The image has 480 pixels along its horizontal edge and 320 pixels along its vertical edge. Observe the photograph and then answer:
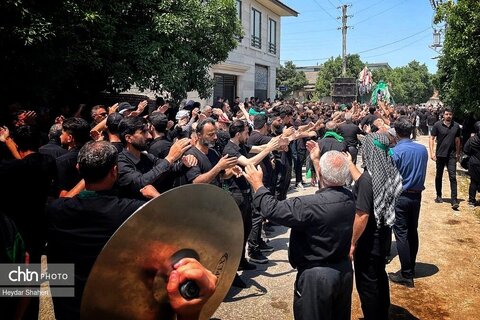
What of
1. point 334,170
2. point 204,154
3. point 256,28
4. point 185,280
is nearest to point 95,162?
point 185,280

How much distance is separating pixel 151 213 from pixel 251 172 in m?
1.68

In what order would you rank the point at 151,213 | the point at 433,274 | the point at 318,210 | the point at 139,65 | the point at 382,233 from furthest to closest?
the point at 139,65, the point at 433,274, the point at 382,233, the point at 318,210, the point at 151,213

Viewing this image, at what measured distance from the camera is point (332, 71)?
43.0m

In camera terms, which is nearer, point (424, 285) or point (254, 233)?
point (424, 285)

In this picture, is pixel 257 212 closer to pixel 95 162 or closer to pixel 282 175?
pixel 282 175

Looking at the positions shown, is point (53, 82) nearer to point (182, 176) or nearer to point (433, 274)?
point (182, 176)

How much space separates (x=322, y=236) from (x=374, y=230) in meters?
1.28

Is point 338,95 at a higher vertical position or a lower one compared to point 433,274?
higher

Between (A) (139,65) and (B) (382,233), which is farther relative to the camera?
(A) (139,65)

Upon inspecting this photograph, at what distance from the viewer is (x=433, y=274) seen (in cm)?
543

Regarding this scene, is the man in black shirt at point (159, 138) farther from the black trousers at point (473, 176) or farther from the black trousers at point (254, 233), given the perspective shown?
the black trousers at point (473, 176)

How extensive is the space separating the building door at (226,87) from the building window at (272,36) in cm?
548

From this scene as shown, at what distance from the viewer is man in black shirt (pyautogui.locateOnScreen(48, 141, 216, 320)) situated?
2.01m

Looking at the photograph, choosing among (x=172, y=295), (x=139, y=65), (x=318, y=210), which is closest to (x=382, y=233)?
(x=318, y=210)
